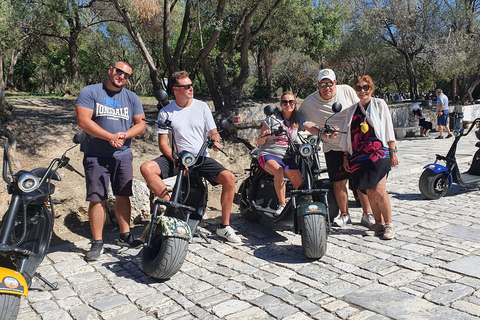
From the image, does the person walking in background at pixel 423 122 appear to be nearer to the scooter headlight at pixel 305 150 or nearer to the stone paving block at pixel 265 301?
the scooter headlight at pixel 305 150

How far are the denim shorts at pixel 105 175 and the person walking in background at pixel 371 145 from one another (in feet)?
8.04

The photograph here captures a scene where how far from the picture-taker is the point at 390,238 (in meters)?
5.06

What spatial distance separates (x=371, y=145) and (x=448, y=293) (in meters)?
1.86

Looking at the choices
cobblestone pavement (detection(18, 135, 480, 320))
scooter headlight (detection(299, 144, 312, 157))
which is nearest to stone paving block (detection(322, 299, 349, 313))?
cobblestone pavement (detection(18, 135, 480, 320))

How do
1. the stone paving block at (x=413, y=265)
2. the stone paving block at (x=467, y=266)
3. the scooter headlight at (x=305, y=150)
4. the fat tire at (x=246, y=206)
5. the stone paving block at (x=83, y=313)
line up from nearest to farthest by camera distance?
the stone paving block at (x=83, y=313)
the stone paving block at (x=467, y=266)
the stone paving block at (x=413, y=265)
the scooter headlight at (x=305, y=150)
the fat tire at (x=246, y=206)

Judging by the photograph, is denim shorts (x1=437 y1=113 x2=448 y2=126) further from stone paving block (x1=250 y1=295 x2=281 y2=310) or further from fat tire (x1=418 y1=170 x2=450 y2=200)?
stone paving block (x1=250 y1=295 x2=281 y2=310)

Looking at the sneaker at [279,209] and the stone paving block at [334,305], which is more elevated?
the sneaker at [279,209]

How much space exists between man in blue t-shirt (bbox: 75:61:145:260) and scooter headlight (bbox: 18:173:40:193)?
115 cm

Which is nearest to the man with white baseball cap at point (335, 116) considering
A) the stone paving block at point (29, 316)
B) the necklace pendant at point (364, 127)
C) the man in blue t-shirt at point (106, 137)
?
the necklace pendant at point (364, 127)

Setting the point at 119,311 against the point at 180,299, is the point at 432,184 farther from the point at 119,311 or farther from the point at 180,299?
the point at 119,311

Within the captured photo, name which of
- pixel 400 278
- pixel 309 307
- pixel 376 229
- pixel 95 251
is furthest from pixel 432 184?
pixel 95 251

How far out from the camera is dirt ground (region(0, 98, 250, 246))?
18.9 feet

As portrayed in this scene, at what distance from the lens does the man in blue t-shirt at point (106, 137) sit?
15.1 ft

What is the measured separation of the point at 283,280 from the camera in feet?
13.1
